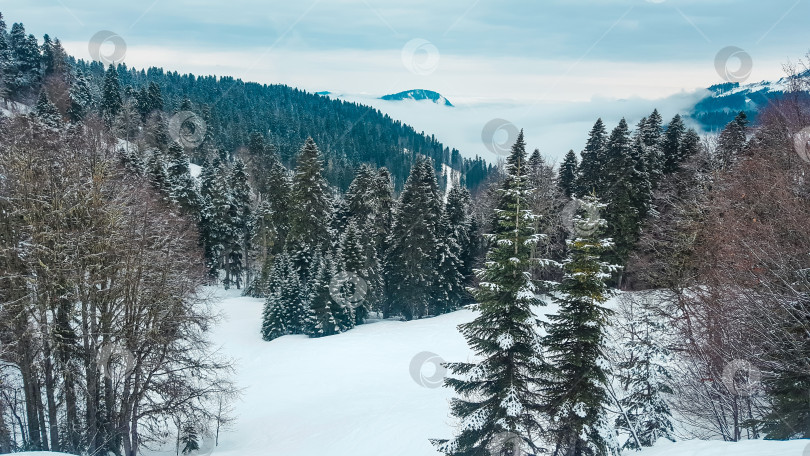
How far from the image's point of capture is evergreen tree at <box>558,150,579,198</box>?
4469 cm

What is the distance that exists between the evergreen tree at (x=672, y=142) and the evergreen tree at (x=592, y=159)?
6.69 meters

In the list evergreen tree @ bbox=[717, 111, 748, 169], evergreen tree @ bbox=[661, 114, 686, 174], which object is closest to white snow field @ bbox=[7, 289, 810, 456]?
evergreen tree @ bbox=[717, 111, 748, 169]

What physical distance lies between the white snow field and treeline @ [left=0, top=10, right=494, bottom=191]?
5677cm

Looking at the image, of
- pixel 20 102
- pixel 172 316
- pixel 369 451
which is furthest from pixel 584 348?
pixel 20 102

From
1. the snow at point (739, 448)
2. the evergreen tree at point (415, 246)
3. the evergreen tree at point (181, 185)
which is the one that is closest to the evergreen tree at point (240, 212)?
the evergreen tree at point (181, 185)

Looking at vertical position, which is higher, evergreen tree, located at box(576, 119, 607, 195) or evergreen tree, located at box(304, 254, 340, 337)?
evergreen tree, located at box(576, 119, 607, 195)

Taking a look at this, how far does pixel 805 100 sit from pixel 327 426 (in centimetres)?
2823

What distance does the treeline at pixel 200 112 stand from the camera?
71.9m

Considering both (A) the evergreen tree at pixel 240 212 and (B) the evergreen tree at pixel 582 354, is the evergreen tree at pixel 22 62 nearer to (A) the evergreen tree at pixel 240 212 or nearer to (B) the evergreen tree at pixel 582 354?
(A) the evergreen tree at pixel 240 212

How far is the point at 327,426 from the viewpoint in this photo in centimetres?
1914

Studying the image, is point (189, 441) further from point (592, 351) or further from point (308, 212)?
point (308, 212)

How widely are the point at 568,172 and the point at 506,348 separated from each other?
39021 mm

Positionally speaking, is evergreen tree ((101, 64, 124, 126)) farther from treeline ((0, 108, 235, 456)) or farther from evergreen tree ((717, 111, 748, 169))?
evergreen tree ((717, 111, 748, 169))

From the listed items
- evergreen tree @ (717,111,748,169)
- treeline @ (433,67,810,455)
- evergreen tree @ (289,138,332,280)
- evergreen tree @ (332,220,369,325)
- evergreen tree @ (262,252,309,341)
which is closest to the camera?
treeline @ (433,67,810,455)
